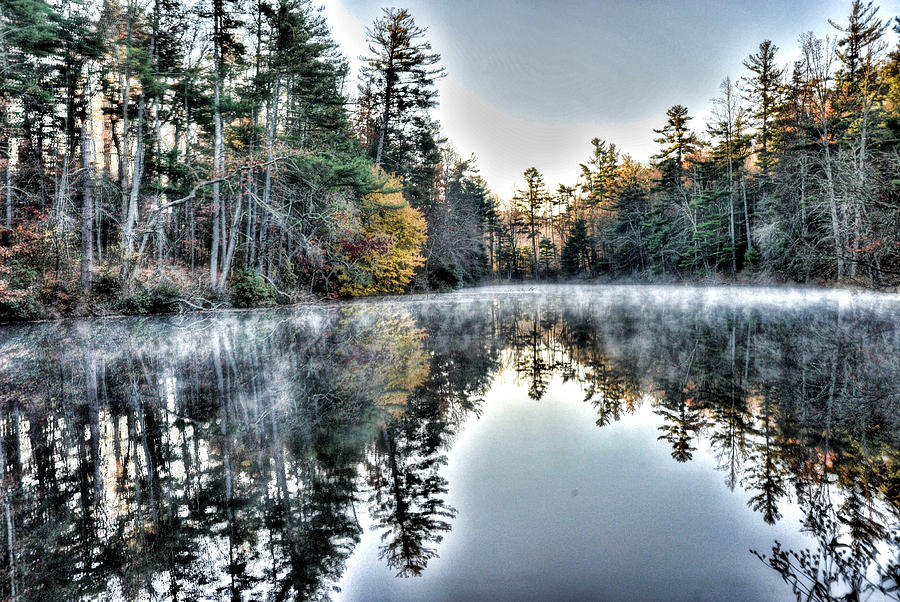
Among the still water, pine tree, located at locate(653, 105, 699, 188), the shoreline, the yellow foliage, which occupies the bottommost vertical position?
the still water

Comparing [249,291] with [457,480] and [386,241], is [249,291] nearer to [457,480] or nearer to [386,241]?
[386,241]

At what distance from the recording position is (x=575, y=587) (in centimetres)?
221

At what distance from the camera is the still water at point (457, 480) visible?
2.31m

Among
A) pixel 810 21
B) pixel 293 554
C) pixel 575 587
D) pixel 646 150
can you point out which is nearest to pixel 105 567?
pixel 293 554

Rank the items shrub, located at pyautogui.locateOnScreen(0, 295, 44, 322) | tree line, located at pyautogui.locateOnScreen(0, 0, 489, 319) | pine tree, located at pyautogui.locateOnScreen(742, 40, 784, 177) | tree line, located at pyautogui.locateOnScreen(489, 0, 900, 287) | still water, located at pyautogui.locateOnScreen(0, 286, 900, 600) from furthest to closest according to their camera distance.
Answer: pine tree, located at pyautogui.locateOnScreen(742, 40, 784, 177) < tree line, located at pyautogui.locateOnScreen(0, 0, 489, 319) < shrub, located at pyautogui.locateOnScreen(0, 295, 44, 322) < tree line, located at pyautogui.locateOnScreen(489, 0, 900, 287) < still water, located at pyautogui.locateOnScreen(0, 286, 900, 600)

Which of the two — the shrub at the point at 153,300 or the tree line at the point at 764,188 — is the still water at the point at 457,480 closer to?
the tree line at the point at 764,188

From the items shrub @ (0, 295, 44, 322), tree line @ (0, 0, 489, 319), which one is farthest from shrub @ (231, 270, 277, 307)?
shrub @ (0, 295, 44, 322)

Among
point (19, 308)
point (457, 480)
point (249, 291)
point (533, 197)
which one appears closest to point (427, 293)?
point (249, 291)

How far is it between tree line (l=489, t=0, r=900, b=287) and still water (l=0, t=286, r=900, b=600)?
6641 mm

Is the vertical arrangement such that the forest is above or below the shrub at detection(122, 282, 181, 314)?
above

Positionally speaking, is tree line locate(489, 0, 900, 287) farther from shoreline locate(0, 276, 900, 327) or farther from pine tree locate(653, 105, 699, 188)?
shoreline locate(0, 276, 900, 327)

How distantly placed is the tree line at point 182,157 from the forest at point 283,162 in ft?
0.41

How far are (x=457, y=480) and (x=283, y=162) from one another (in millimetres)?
16573

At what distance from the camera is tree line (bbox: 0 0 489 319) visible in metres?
15.9
